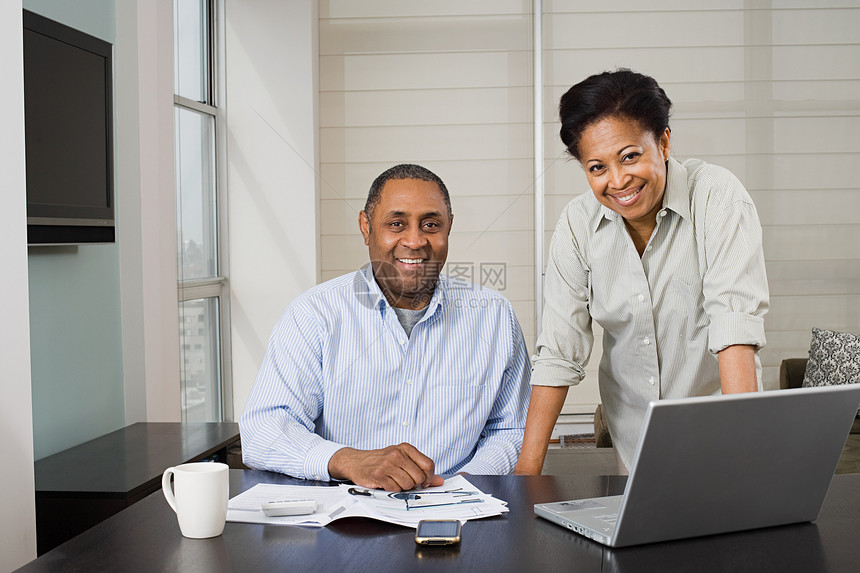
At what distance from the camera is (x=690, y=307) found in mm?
1640

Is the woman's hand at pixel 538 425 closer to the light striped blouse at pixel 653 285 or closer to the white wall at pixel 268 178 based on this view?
the light striped blouse at pixel 653 285

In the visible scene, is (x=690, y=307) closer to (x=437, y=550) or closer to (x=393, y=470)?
(x=393, y=470)

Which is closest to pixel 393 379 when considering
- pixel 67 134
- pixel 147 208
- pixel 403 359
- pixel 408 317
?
pixel 403 359

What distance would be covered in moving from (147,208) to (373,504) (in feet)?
6.50

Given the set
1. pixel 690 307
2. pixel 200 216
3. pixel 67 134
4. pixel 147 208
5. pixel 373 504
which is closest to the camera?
pixel 373 504

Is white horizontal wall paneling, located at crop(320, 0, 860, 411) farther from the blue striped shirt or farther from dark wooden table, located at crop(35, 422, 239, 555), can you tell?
the blue striped shirt

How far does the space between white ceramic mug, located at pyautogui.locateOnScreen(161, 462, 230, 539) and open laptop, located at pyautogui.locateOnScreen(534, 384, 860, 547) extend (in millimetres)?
429

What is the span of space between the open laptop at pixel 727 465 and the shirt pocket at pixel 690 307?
576 millimetres

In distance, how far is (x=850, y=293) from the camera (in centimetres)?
435

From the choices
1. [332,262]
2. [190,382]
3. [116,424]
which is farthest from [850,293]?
[116,424]

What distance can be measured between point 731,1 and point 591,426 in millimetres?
2282

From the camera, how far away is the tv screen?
2162 millimetres

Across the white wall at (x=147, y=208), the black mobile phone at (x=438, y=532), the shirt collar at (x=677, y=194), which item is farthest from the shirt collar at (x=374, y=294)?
the white wall at (x=147, y=208)

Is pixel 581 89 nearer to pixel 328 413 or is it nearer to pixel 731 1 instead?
pixel 328 413
